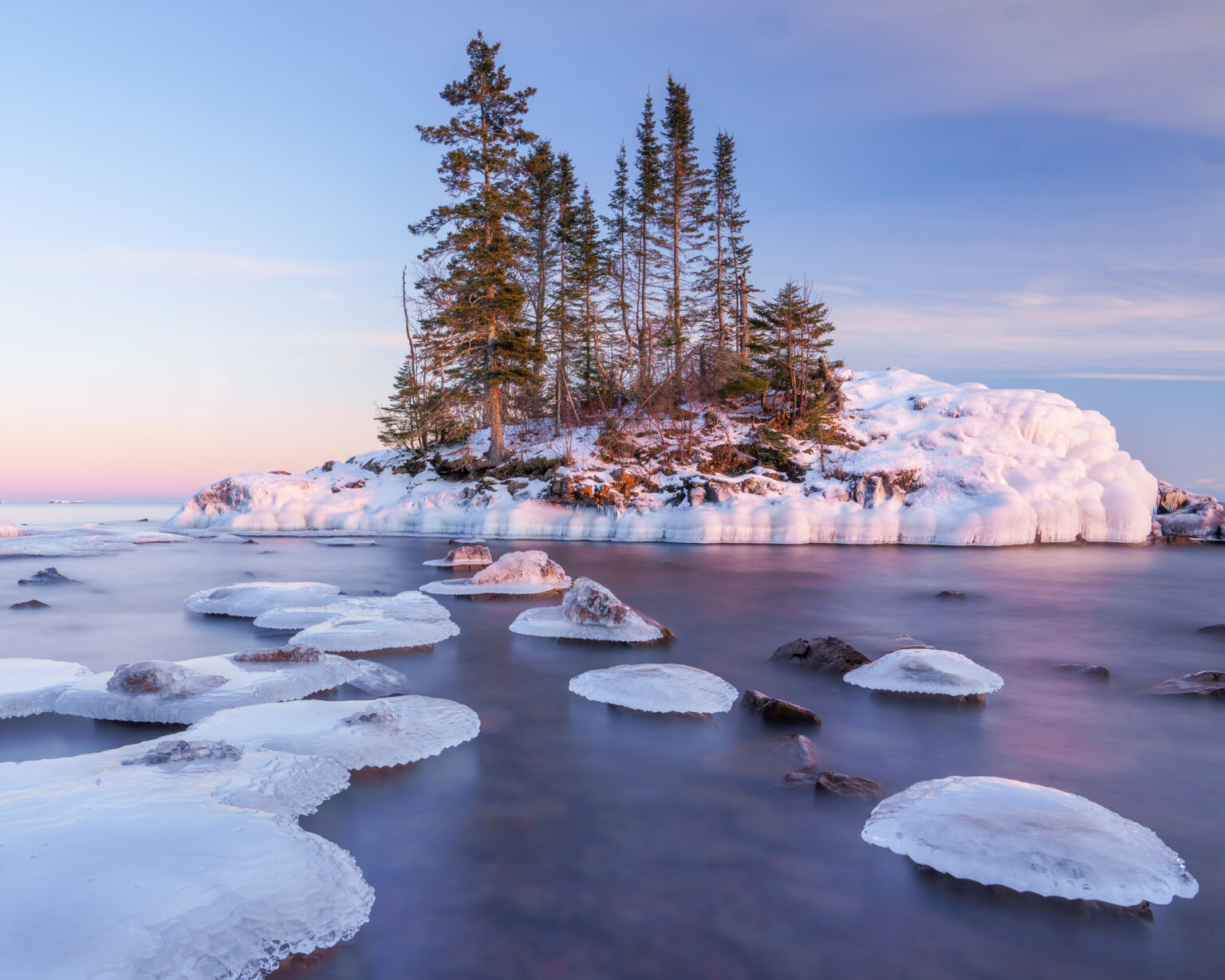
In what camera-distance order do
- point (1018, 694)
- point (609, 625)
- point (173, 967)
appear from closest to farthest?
point (173, 967)
point (1018, 694)
point (609, 625)

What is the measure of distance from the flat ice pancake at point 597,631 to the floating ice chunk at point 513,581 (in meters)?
2.66

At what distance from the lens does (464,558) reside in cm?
1393

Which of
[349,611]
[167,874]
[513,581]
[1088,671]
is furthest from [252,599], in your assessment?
[1088,671]

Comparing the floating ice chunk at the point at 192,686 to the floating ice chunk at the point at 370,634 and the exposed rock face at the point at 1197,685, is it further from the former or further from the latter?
the exposed rock face at the point at 1197,685

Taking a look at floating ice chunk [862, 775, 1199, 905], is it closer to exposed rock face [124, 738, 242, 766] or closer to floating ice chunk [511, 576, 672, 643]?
exposed rock face [124, 738, 242, 766]

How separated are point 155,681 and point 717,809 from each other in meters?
4.12

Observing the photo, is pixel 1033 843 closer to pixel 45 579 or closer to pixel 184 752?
pixel 184 752

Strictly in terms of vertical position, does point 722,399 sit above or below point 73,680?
above

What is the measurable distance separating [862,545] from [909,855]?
18363 millimetres

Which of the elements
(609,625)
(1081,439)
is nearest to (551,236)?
(1081,439)

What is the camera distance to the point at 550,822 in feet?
10.6

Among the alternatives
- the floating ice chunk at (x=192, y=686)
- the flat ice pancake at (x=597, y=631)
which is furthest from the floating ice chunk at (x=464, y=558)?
the floating ice chunk at (x=192, y=686)

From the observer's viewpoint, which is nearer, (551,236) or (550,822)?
(550,822)

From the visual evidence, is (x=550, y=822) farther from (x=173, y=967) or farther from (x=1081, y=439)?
(x=1081, y=439)
